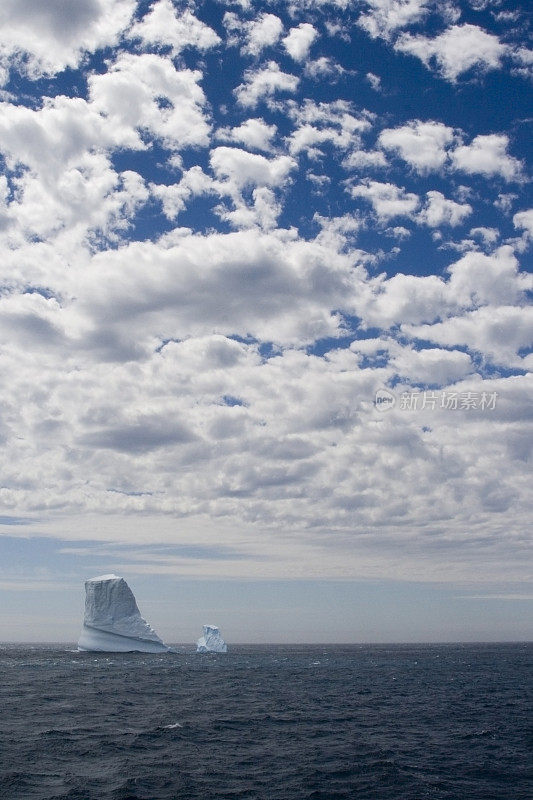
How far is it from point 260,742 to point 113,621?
61136 millimetres

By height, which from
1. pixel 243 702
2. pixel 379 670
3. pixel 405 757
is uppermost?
pixel 405 757

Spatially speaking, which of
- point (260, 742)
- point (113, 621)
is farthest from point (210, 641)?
point (260, 742)

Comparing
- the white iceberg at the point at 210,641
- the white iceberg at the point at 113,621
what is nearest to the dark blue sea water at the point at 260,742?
the white iceberg at the point at 113,621

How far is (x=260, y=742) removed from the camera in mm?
24281

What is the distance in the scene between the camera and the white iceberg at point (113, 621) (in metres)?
78.3

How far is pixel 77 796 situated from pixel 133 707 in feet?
62.8

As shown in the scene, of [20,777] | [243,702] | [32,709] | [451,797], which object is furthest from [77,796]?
[243,702]

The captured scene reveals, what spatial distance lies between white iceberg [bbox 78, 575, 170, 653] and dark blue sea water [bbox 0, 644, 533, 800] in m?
31.4

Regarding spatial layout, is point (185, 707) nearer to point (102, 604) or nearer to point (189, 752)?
point (189, 752)

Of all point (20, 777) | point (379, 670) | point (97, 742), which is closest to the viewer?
point (20, 777)

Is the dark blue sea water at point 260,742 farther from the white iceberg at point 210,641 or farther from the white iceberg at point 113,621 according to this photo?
the white iceberg at point 210,641

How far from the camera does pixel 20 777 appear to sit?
18.2 m

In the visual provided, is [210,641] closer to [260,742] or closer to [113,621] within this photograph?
[113,621]

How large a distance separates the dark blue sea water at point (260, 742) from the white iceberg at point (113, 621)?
103ft
